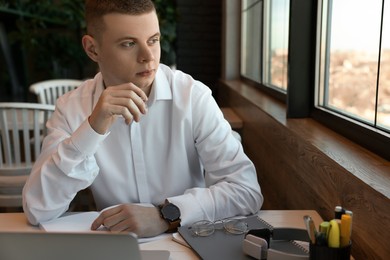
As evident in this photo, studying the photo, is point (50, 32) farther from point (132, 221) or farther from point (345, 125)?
point (132, 221)

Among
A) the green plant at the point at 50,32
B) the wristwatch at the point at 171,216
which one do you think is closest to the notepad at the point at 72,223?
the wristwatch at the point at 171,216

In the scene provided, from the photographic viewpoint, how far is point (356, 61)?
1.62 meters

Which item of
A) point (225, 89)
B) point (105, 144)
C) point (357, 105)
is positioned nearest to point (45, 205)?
point (105, 144)

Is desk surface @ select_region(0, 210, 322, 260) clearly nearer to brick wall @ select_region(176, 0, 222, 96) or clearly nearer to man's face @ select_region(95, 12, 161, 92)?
man's face @ select_region(95, 12, 161, 92)

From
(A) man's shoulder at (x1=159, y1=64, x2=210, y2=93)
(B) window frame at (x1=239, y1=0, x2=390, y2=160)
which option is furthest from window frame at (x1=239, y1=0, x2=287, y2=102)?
(A) man's shoulder at (x1=159, y1=64, x2=210, y2=93)

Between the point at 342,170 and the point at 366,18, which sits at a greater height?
the point at 366,18

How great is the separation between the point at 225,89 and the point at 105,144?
2.64 metres

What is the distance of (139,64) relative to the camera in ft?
4.14

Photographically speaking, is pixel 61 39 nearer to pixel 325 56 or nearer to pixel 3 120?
pixel 3 120

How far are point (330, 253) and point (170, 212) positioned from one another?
0.48 metres

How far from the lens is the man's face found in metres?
1.25

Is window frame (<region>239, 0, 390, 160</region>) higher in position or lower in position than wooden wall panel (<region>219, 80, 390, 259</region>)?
higher

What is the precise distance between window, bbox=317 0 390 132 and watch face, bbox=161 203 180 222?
0.62m

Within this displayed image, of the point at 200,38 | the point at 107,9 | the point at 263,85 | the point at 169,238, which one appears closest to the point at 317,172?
the point at 169,238
